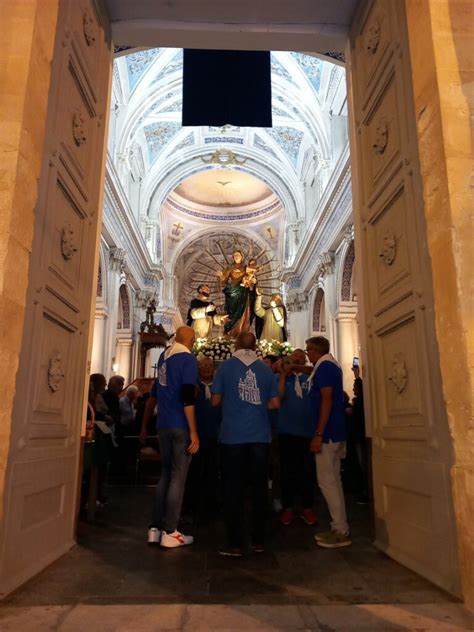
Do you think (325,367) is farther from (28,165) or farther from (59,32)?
Answer: (59,32)

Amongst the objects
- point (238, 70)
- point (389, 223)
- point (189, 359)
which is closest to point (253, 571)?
point (189, 359)

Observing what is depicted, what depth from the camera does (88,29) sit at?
3.66m

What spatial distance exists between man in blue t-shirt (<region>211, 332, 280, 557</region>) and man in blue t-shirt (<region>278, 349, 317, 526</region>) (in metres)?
0.68

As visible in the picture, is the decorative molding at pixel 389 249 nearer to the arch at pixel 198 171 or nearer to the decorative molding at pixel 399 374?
the decorative molding at pixel 399 374

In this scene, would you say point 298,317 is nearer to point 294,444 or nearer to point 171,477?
point 294,444

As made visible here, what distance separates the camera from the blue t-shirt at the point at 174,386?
3.32 meters

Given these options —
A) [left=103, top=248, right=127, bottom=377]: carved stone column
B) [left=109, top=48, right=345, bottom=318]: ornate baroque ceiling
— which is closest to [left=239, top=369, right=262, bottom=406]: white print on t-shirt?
[left=109, top=48, right=345, bottom=318]: ornate baroque ceiling

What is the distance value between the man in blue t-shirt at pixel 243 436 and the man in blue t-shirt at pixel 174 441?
0.66ft

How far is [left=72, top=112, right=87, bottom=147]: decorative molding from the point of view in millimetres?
3408

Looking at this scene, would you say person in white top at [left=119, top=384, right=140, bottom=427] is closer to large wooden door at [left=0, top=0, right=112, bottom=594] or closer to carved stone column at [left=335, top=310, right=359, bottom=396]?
large wooden door at [left=0, top=0, right=112, bottom=594]

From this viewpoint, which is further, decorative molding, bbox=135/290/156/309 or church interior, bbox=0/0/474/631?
decorative molding, bbox=135/290/156/309

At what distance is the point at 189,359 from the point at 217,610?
5.43ft

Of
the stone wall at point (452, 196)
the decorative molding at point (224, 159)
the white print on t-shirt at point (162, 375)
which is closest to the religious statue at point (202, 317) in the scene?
the white print on t-shirt at point (162, 375)

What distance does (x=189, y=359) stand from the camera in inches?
135
